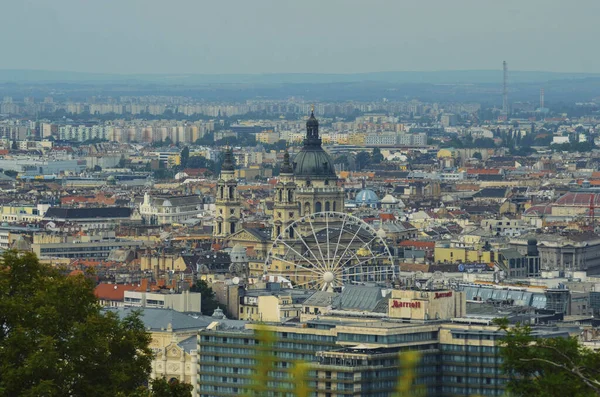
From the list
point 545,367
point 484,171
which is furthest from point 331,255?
point 484,171

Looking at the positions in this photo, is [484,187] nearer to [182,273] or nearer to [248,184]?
[248,184]

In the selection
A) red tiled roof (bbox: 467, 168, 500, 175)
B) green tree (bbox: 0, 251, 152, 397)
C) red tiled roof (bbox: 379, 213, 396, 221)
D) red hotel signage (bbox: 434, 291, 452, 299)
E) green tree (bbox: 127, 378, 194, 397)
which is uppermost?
green tree (bbox: 0, 251, 152, 397)

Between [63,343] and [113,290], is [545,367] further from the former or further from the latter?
[113,290]

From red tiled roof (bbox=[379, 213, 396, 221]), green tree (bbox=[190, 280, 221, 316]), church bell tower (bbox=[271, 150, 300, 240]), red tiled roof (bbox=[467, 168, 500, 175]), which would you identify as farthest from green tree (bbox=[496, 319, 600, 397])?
red tiled roof (bbox=[467, 168, 500, 175])

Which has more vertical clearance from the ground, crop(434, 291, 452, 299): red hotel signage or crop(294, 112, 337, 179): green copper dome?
crop(434, 291, 452, 299): red hotel signage

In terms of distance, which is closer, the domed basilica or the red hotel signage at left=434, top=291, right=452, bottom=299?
the red hotel signage at left=434, top=291, right=452, bottom=299

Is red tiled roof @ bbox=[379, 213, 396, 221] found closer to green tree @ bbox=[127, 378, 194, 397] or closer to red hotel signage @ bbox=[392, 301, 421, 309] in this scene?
red hotel signage @ bbox=[392, 301, 421, 309]
